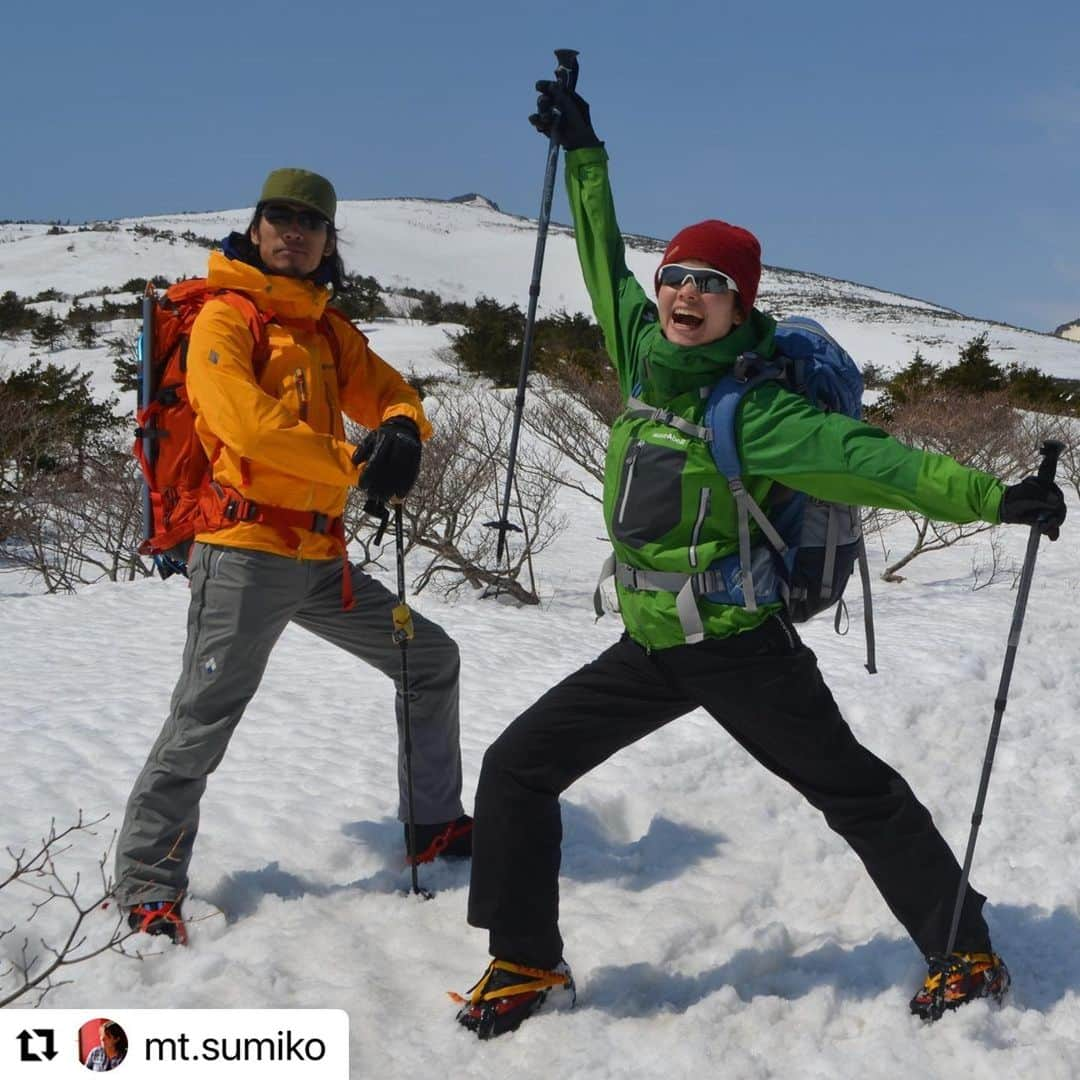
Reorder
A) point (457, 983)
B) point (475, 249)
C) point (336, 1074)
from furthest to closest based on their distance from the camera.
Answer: point (475, 249)
point (457, 983)
point (336, 1074)

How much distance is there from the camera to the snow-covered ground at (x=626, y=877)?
2635 millimetres

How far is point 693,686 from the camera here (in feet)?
8.75

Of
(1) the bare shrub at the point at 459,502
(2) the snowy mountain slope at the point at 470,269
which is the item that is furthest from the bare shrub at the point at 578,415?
(2) the snowy mountain slope at the point at 470,269

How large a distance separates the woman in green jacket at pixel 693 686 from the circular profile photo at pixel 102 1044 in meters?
0.86

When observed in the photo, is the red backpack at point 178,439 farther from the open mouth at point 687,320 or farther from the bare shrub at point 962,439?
the bare shrub at point 962,439

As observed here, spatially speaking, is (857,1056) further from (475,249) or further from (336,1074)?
(475,249)

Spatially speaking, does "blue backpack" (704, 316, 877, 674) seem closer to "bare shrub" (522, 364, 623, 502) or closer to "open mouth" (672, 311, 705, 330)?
"open mouth" (672, 311, 705, 330)

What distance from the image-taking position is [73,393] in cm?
1878

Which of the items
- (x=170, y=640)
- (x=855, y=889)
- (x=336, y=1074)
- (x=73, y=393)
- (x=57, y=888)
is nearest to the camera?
(x=336, y=1074)

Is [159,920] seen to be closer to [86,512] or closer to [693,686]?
[693,686]

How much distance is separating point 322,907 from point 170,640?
4762 mm

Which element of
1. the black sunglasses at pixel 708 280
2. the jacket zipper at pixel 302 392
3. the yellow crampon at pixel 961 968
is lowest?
the yellow crampon at pixel 961 968

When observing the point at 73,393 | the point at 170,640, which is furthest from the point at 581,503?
the point at 170,640
